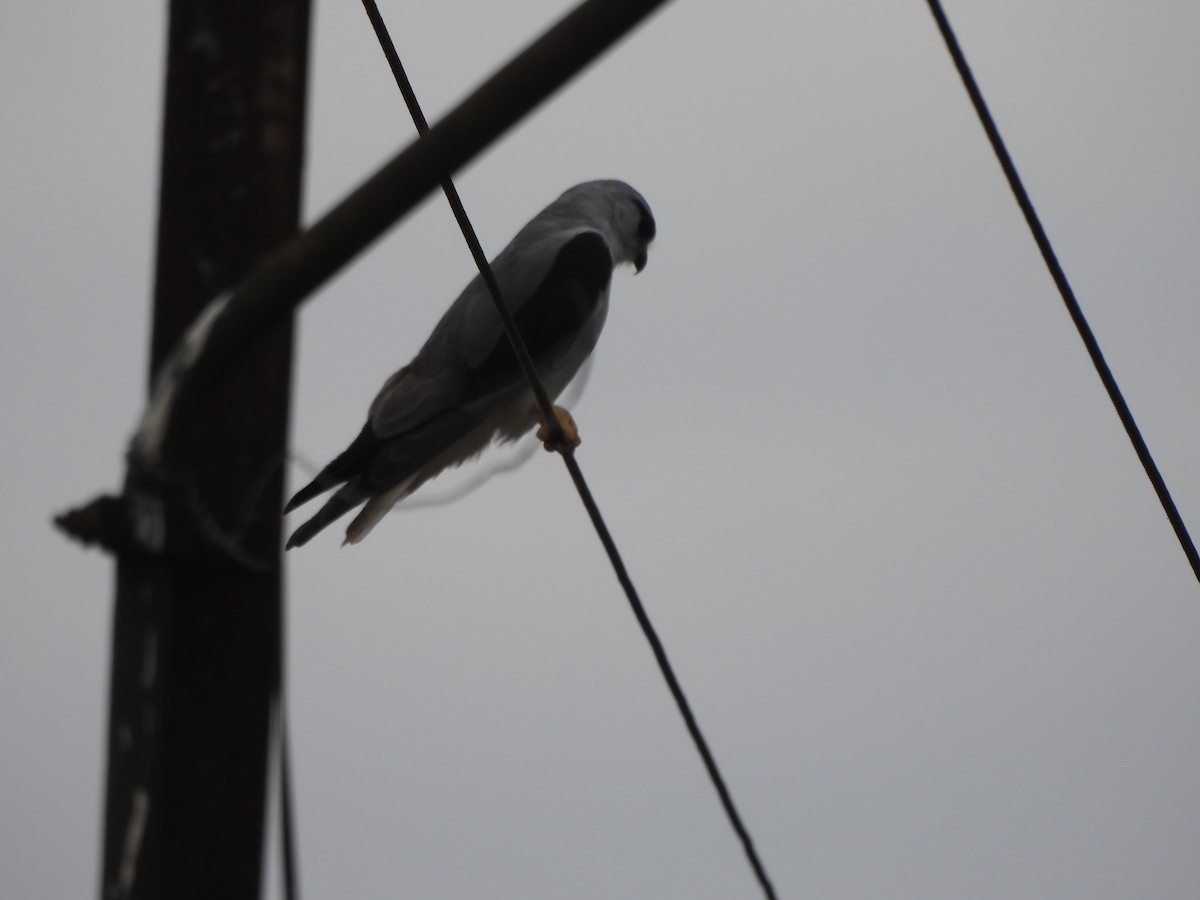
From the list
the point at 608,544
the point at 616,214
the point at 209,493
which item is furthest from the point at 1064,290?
the point at 616,214

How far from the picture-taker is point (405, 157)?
140 cm

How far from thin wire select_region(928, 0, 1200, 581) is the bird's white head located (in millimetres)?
2561

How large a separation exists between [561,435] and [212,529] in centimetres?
248

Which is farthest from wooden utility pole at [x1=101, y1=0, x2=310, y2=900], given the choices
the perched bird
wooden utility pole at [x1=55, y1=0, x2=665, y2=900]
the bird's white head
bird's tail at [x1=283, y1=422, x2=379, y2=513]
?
the bird's white head

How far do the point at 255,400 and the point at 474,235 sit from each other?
1.27 m

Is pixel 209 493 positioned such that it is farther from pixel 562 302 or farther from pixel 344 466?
pixel 562 302

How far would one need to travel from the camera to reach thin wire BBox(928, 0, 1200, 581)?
2480 mm

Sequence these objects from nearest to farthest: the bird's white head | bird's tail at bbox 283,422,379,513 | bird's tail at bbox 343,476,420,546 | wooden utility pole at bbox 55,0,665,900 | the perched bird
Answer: wooden utility pole at bbox 55,0,665,900 → bird's tail at bbox 283,422,379,513 → the perched bird → bird's tail at bbox 343,476,420,546 → the bird's white head

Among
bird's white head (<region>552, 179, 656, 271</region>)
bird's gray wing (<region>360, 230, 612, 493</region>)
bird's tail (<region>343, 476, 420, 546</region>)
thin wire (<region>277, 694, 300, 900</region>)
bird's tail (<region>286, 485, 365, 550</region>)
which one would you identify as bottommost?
thin wire (<region>277, 694, 300, 900</region>)

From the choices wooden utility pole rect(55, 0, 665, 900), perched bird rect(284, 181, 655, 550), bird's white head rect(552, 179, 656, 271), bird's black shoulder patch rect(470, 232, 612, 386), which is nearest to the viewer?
wooden utility pole rect(55, 0, 665, 900)

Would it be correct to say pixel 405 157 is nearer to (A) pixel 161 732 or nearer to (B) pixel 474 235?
(A) pixel 161 732

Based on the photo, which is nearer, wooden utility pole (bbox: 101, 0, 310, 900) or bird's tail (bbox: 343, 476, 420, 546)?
wooden utility pole (bbox: 101, 0, 310, 900)

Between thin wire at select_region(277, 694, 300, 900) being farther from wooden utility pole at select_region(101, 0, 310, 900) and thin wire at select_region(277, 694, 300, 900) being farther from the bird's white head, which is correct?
the bird's white head

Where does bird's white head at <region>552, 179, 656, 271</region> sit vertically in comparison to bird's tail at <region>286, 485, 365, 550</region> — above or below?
above
